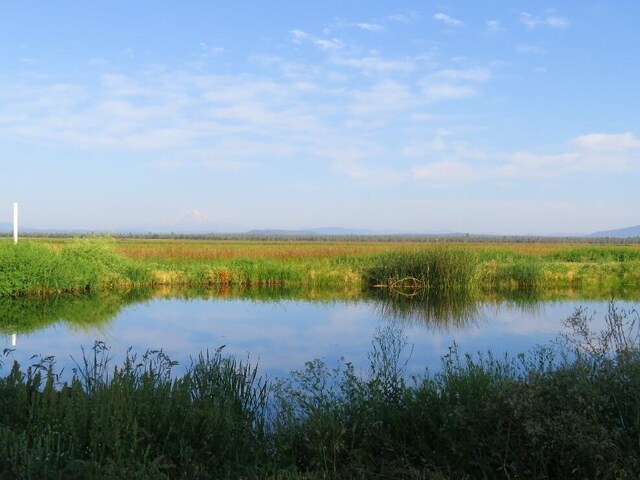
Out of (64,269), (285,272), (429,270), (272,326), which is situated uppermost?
(64,269)

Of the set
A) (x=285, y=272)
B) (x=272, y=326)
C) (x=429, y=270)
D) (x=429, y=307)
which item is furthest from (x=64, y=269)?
(x=429, y=270)

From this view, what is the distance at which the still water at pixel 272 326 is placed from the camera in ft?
38.3

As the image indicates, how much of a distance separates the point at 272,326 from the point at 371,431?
→ 10.3 m

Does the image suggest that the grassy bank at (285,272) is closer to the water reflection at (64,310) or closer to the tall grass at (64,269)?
the tall grass at (64,269)

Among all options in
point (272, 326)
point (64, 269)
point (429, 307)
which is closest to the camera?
point (272, 326)

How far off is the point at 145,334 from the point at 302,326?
376cm

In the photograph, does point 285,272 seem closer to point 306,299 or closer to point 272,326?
point 306,299

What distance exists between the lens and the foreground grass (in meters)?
4.12

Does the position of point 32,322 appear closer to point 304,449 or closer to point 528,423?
point 304,449

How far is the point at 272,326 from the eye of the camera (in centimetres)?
1540

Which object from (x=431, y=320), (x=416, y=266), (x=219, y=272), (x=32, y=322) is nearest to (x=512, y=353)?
(x=431, y=320)

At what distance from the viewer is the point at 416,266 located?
2572 centimetres

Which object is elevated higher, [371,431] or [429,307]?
[371,431]

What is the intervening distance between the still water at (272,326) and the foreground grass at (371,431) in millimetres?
4104
